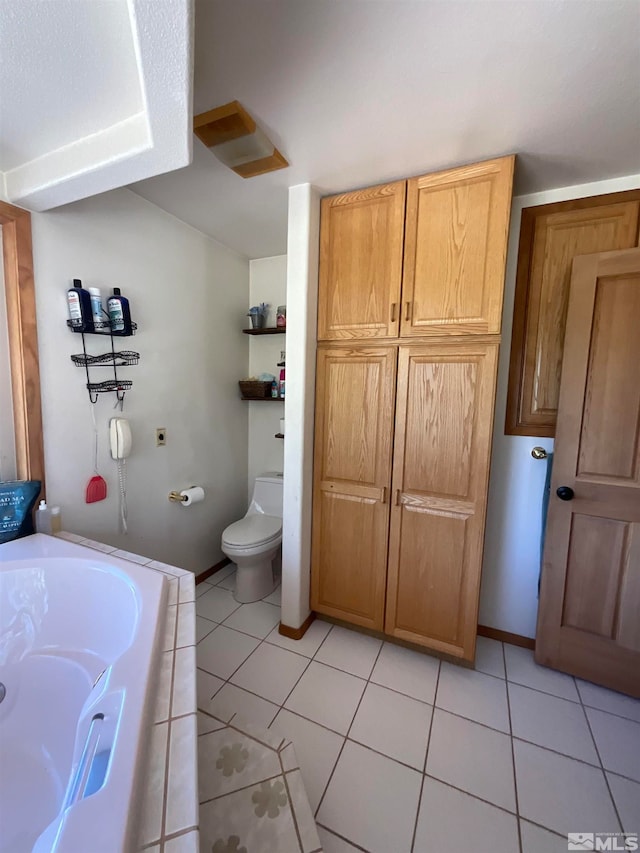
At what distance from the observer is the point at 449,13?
819 millimetres

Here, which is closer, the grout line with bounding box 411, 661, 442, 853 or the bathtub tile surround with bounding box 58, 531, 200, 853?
the bathtub tile surround with bounding box 58, 531, 200, 853

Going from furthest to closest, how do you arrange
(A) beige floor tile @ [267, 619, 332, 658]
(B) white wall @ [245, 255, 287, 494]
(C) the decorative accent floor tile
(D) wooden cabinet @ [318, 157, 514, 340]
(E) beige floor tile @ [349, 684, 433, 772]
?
1. (B) white wall @ [245, 255, 287, 494]
2. (A) beige floor tile @ [267, 619, 332, 658]
3. (D) wooden cabinet @ [318, 157, 514, 340]
4. (E) beige floor tile @ [349, 684, 433, 772]
5. (C) the decorative accent floor tile

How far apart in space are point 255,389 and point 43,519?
1.38 m

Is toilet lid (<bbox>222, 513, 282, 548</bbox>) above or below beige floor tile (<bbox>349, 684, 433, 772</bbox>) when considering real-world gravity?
above

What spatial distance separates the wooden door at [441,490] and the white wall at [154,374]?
1298 millimetres

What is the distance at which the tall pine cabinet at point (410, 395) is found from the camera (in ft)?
4.71

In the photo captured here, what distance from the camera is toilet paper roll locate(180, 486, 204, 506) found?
2.04 metres

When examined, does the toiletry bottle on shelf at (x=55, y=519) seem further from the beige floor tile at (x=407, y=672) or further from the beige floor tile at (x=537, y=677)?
the beige floor tile at (x=537, y=677)

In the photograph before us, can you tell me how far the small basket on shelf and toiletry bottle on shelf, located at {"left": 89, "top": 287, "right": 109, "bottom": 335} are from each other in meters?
1.03

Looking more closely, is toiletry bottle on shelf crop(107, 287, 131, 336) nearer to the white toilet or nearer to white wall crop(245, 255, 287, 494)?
white wall crop(245, 255, 287, 494)

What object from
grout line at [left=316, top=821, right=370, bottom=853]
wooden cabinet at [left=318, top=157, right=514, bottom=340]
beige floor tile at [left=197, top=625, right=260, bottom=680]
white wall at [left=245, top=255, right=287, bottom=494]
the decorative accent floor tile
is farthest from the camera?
white wall at [left=245, top=255, right=287, bottom=494]

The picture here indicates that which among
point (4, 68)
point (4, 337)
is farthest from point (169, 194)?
point (4, 337)

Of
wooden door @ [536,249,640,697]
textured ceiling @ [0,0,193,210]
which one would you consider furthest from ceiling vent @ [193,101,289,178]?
wooden door @ [536,249,640,697]
